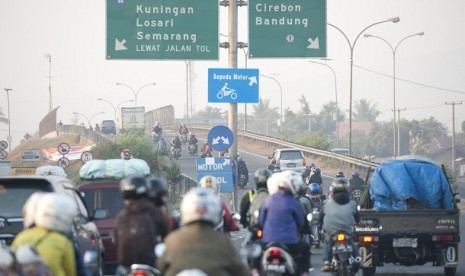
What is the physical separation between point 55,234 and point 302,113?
186 meters

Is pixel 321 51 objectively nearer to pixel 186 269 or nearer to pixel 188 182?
pixel 188 182

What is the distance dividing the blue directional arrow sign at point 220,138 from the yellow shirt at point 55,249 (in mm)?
21585

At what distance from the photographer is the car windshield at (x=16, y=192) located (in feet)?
52.5

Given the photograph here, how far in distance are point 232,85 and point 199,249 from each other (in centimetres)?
2552

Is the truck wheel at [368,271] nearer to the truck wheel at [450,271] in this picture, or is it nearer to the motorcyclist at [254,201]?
the truck wheel at [450,271]

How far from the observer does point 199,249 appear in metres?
8.86

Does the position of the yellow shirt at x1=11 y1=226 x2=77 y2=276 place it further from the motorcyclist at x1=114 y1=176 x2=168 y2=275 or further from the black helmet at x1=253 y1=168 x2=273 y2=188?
the black helmet at x1=253 y1=168 x2=273 y2=188

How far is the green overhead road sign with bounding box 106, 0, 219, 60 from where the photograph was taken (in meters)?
33.7

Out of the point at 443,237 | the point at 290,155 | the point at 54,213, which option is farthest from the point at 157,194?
the point at 290,155

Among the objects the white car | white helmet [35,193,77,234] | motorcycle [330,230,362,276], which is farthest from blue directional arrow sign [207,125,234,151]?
the white car

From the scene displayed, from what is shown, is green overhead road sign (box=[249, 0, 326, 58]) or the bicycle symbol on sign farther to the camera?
the bicycle symbol on sign

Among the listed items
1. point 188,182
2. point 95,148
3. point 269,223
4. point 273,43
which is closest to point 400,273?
point 269,223

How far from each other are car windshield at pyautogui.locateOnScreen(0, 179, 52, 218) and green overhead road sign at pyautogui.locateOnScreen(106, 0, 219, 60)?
1755 cm

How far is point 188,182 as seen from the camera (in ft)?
158
